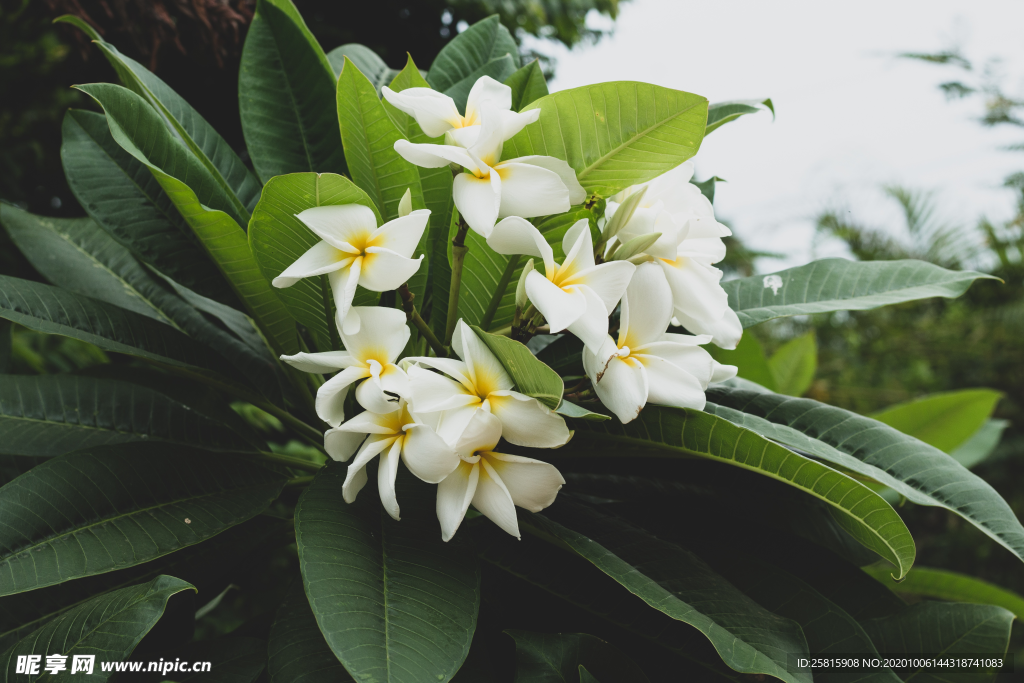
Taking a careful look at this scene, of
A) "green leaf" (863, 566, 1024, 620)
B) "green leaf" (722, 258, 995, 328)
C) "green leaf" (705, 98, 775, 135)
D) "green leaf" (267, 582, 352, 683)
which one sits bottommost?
"green leaf" (863, 566, 1024, 620)

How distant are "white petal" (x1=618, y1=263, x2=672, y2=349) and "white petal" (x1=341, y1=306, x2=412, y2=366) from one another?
0.20m

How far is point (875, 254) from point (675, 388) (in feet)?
8.78

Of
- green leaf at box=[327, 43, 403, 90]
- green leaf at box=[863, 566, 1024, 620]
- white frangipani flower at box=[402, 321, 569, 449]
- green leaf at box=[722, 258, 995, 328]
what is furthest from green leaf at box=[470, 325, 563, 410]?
green leaf at box=[863, 566, 1024, 620]

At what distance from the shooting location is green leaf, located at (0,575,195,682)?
534 millimetres

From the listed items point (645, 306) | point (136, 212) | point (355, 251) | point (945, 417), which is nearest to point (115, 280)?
point (136, 212)

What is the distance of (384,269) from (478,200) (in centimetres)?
10

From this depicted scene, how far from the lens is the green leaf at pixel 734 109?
787 millimetres

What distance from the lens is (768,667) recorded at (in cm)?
56

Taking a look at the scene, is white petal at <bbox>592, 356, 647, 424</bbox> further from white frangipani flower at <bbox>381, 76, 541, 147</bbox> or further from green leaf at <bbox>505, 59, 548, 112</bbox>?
green leaf at <bbox>505, 59, 548, 112</bbox>

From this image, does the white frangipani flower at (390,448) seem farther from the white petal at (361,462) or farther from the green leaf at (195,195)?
the green leaf at (195,195)

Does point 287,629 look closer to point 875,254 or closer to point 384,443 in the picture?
point 384,443

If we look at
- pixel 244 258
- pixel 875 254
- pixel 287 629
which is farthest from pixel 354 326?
pixel 875 254

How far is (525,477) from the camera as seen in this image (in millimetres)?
544

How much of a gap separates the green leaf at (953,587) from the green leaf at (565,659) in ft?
2.09
